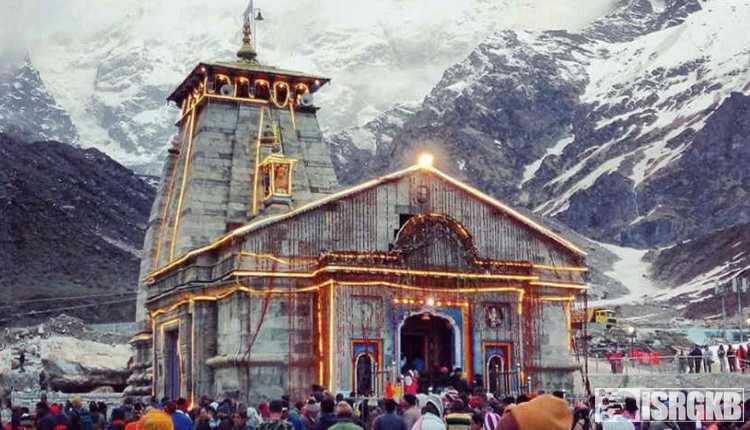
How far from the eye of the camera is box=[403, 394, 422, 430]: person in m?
16.8

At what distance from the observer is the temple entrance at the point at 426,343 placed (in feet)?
126

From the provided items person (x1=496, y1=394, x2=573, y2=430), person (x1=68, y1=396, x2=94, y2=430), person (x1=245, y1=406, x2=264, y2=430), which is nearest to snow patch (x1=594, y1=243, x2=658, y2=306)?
person (x1=68, y1=396, x2=94, y2=430)

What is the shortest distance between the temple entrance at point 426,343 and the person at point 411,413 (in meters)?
21.0

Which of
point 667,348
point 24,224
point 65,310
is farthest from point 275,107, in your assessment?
point 24,224

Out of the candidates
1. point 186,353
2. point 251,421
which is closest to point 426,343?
point 186,353

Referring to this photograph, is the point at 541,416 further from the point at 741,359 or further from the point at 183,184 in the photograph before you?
the point at 183,184

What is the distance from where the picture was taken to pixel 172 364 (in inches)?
1672

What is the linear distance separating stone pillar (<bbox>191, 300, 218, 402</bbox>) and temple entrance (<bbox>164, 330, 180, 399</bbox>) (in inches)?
100

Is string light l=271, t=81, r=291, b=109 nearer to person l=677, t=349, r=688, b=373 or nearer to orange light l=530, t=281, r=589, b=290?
orange light l=530, t=281, r=589, b=290

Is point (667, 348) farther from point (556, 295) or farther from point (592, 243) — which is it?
point (592, 243)

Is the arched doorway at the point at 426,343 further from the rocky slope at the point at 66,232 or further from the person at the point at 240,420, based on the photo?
the rocky slope at the point at 66,232

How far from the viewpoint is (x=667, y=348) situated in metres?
74.8

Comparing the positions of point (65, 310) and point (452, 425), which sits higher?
point (65, 310)

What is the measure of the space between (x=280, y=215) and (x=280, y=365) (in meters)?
5.12
